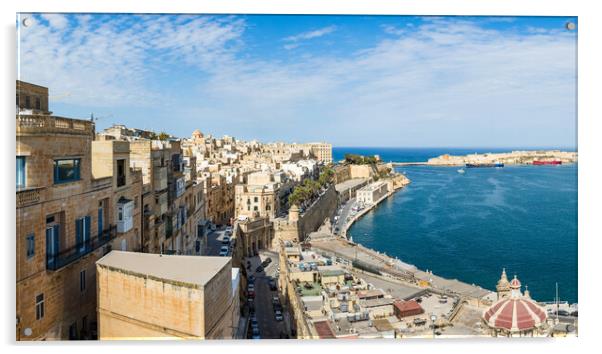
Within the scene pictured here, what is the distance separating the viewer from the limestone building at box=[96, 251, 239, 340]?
4477 millimetres

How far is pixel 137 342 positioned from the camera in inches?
187

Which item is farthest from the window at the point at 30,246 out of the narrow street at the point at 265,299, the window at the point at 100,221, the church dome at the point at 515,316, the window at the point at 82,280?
the church dome at the point at 515,316

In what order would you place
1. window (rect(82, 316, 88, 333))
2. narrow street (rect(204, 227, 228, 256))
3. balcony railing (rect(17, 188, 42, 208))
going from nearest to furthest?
balcony railing (rect(17, 188, 42, 208)), window (rect(82, 316, 88, 333)), narrow street (rect(204, 227, 228, 256))

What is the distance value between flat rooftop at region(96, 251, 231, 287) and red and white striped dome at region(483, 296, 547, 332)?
280 centimetres

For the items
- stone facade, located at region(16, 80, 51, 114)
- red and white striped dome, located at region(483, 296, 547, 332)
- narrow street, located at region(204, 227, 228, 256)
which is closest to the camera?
stone facade, located at region(16, 80, 51, 114)

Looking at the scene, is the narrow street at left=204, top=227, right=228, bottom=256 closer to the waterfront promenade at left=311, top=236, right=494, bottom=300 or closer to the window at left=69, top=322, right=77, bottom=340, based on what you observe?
the waterfront promenade at left=311, top=236, right=494, bottom=300

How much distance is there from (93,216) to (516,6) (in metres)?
4.80

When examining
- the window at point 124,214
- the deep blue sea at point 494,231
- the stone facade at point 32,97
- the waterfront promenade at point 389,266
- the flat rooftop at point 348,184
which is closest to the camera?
the stone facade at point 32,97

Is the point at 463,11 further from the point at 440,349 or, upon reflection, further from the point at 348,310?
the point at 348,310

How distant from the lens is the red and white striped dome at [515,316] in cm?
510

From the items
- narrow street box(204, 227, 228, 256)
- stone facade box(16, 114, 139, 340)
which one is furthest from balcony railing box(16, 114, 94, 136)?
narrow street box(204, 227, 228, 256)

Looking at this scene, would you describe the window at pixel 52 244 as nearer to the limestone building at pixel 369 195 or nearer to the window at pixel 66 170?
the window at pixel 66 170

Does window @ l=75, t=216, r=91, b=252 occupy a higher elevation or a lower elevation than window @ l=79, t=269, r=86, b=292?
higher

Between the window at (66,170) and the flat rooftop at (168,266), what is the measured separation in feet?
2.74
